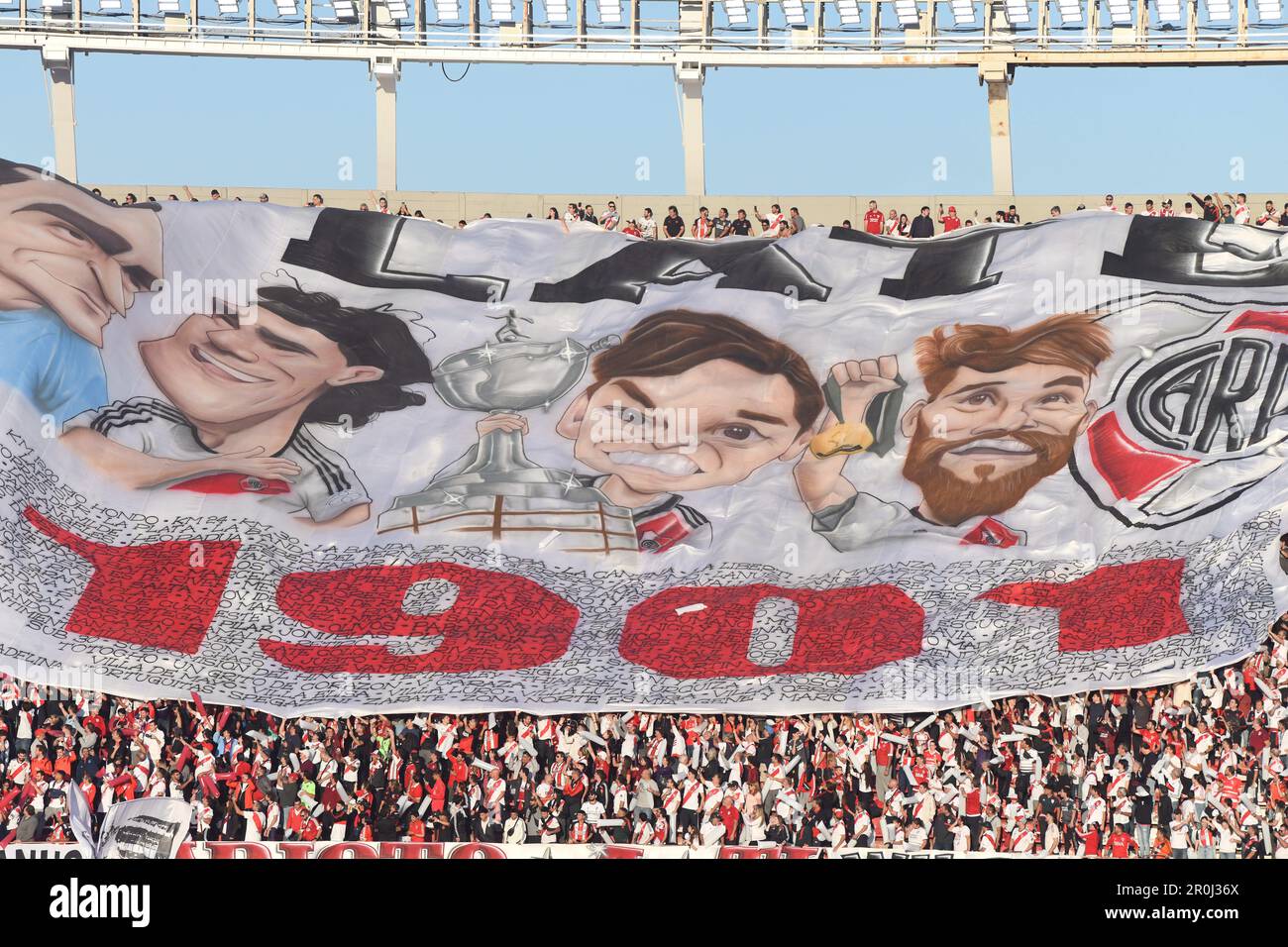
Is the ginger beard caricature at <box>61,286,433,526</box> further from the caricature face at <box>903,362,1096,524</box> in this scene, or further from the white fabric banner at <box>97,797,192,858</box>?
the caricature face at <box>903,362,1096,524</box>

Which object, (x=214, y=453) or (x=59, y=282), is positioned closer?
(x=59, y=282)

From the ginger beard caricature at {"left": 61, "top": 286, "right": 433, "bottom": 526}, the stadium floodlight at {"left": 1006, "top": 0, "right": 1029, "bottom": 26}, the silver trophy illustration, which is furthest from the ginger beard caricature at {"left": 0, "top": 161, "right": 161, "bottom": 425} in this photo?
the stadium floodlight at {"left": 1006, "top": 0, "right": 1029, "bottom": 26}

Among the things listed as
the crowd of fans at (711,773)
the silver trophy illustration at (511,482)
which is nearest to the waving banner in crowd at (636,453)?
the silver trophy illustration at (511,482)

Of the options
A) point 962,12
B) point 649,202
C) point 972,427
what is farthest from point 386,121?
point 972,427

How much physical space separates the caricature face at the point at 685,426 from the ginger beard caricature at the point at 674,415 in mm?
16

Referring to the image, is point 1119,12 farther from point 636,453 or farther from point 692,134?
point 636,453

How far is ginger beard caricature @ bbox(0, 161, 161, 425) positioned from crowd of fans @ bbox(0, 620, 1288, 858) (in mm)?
5262

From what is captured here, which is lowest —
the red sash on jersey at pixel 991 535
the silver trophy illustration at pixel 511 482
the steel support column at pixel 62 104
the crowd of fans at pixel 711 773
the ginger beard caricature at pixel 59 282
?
the crowd of fans at pixel 711 773

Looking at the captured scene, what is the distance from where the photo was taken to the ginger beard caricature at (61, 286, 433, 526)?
29.4 meters

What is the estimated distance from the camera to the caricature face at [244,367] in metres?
29.5

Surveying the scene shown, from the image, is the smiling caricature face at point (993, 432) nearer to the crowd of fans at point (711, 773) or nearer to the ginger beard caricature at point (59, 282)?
the crowd of fans at point (711, 773)

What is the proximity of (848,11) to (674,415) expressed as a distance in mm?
16660

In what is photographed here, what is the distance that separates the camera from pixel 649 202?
40.5 meters
